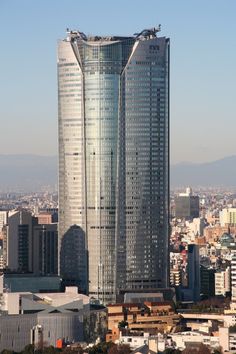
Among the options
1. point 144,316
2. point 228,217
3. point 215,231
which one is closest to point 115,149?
point 144,316

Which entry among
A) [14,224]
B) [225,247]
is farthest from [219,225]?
[14,224]

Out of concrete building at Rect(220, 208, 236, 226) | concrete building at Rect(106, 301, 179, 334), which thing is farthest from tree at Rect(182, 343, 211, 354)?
concrete building at Rect(220, 208, 236, 226)

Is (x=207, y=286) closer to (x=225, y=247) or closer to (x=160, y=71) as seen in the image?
(x=160, y=71)

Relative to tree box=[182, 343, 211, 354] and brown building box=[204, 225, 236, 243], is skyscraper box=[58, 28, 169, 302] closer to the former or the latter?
tree box=[182, 343, 211, 354]

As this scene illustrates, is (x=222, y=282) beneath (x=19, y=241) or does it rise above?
beneath

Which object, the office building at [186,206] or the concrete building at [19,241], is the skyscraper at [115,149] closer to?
the concrete building at [19,241]

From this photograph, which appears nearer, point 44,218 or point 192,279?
point 192,279

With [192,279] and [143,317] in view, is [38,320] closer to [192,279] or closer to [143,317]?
[143,317]
